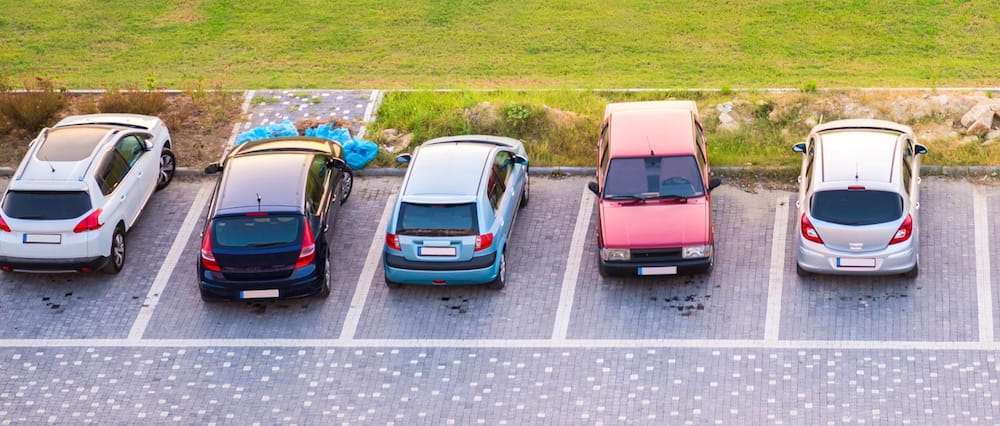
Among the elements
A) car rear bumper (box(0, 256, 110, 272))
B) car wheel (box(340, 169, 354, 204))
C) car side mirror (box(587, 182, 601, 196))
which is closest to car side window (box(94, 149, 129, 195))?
car rear bumper (box(0, 256, 110, 272))

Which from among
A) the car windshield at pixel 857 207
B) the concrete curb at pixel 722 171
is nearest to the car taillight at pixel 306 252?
the concrete curb at pixel 722 171

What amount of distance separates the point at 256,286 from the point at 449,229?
8.75 ft

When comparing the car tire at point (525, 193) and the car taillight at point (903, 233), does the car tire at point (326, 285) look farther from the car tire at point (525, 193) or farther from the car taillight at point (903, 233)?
the car taillight at point (903, 233)

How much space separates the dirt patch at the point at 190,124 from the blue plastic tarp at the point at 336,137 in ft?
2.12

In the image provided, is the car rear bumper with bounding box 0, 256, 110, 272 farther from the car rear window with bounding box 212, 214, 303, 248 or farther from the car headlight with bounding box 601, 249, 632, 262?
the car headlight with bounding box 601, 249, 632, 262

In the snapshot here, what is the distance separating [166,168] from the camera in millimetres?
20219

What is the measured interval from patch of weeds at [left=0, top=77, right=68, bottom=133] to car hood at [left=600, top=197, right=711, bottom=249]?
10.9 meters

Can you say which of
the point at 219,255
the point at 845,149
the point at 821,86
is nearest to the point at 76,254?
the point at 219,255

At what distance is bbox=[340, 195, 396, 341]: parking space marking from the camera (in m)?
16.5

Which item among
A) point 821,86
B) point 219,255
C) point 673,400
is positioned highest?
point 219,255

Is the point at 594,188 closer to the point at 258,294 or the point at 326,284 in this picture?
the point at 326,284

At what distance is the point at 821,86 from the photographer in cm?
2311

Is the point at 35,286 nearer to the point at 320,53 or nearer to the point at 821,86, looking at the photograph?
the point at 320,53

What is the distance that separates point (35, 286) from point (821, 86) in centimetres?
1412
